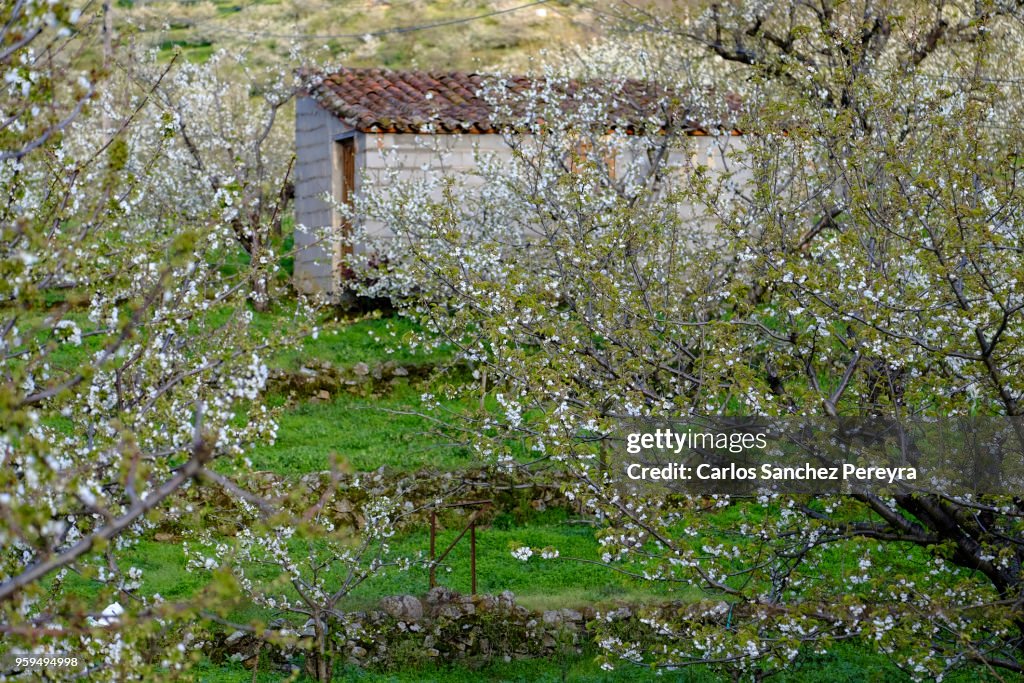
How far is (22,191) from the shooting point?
4316 millimetres

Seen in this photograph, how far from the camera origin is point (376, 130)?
14891 mm

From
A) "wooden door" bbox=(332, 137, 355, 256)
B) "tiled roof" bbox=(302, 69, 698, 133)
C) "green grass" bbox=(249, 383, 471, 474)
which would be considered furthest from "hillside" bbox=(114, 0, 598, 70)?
"green grass" bbox=(249, 383, 471, 474)

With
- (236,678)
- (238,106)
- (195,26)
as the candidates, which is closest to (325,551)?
(236,678)

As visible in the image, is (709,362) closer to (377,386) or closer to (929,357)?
(929,357)

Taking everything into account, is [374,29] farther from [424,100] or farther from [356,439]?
[356,439]

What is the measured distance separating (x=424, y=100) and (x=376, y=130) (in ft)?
4.09

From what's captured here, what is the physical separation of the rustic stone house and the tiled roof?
0.05 feet

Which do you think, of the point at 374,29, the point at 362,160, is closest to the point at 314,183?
the point at 362,160

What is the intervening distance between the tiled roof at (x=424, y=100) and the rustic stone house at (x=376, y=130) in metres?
0.02

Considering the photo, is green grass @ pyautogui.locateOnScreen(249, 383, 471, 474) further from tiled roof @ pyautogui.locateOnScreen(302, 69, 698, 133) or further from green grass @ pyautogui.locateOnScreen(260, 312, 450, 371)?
tiled roof @ pyautogui.locateOnScreen(302, 69, 698, 133)

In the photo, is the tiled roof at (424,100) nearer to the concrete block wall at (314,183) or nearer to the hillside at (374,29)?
the concrete block wall at (314,183)

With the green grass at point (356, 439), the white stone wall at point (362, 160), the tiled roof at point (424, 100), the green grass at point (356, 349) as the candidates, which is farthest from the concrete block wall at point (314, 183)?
the green grass at point (356, 439)

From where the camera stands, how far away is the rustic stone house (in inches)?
587

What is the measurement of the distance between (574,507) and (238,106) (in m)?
15.2
